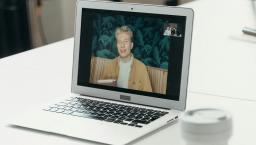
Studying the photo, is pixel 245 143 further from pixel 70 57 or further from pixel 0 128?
pixel 70 57

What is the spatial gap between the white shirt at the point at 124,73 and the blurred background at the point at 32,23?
2.12 metres

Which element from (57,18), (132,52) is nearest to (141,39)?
(132,52)

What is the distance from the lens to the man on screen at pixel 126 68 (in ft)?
4.48

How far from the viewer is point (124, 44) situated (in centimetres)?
139

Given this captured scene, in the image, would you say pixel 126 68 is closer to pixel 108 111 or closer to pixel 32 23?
pixel 108 111

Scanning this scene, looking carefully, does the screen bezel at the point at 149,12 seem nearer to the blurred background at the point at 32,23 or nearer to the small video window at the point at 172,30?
the small video window at the point at 172,30

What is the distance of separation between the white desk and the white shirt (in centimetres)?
18

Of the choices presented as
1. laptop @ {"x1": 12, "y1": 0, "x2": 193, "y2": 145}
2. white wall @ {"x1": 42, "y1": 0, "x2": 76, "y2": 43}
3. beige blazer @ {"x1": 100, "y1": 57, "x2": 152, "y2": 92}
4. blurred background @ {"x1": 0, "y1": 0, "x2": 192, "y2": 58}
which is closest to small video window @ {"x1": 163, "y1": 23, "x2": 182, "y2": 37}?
laptop @ {"x1": 12, "y1": 0, "x2": 193, "y2": 145}

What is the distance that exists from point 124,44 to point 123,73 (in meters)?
0.07

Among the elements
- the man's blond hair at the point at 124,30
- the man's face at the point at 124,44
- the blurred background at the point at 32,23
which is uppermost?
the man's blond hair at the point at 124,30

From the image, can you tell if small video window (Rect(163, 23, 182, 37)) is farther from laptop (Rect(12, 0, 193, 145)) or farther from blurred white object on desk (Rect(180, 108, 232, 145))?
blurred white object on desk (Rect(180, 108, 232, 145))

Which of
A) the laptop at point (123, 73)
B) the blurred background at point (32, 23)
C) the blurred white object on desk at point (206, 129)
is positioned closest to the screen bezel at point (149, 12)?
the laptop at point (123, 73)

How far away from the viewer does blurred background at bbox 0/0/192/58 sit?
11.7 ft

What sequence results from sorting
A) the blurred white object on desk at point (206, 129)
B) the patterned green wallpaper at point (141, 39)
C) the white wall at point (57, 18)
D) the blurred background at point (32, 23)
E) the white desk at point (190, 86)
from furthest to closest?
the white wall at point (57, 18) → the blurred background at point (32, 23) → the patterned green wallpaper at point (141, 39) → the white desk at point (190, 86) → the blurred white object on desk at point (206, 129)
